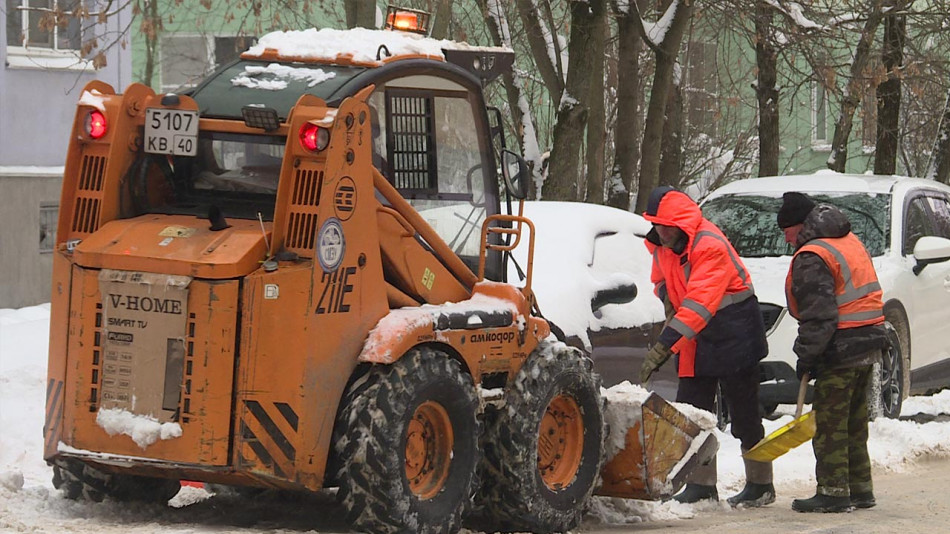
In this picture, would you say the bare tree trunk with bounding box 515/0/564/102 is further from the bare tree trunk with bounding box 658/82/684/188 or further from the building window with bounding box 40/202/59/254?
the building window with bounding box 40/202/59/254

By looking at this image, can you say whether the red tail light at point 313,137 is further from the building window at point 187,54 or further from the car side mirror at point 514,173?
the building window at point 187,54

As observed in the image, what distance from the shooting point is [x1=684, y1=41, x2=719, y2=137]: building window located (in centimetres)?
2708

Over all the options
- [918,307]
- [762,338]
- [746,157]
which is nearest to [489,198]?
[762,338]

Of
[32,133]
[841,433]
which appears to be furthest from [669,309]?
[32,133]

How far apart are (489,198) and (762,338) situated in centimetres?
205

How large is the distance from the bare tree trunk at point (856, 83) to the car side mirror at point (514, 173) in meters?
10.8

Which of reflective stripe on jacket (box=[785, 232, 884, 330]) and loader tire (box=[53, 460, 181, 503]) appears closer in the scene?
loader tire (box=[53, 460, 181, 503])

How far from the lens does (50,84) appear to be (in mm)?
17016

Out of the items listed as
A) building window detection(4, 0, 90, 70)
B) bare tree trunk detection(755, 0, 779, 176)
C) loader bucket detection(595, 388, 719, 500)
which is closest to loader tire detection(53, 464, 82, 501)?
loader bucket detection(595, 388, 719, 500)

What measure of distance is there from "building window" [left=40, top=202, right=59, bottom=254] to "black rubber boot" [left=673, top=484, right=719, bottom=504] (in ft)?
33.3

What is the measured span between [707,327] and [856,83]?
9.82 m

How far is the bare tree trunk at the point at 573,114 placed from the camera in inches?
595

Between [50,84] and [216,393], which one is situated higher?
[50,84]

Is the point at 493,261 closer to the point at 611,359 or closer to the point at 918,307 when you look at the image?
the point at 611,359
